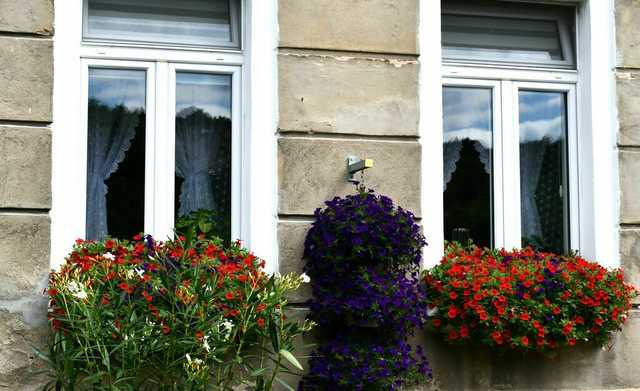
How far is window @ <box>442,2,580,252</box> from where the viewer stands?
6.93 meters

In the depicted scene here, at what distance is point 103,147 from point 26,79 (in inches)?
28.2

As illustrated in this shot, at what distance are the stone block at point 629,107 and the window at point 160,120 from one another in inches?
112

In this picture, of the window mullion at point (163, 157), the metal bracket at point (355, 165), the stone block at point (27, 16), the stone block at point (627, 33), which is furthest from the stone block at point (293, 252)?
the stone block at point (627, 33)

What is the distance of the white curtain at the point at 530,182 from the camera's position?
7.02 metres

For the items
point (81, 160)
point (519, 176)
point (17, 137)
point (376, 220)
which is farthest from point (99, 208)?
point (519, 176)

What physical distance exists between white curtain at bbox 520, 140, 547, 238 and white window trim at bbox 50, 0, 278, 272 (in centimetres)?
203

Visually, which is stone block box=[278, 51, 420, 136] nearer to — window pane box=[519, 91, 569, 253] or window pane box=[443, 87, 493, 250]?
window pane box=[443, 87, 493, 250]

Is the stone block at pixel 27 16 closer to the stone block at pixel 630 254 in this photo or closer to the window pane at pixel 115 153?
the window pane at pixel 115 153

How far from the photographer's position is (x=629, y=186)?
6820 mm

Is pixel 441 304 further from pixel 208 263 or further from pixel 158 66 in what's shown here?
pixel 158 66

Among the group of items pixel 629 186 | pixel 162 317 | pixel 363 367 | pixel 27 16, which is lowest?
pixel 363 367

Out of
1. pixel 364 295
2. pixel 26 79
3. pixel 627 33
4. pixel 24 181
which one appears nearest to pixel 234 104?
pixel 26 79

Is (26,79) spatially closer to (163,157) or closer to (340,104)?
(163,157)

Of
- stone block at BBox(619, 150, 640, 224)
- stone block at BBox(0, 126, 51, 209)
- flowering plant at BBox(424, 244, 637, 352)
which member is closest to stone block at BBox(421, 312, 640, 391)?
flowering plant at BBox(424, 244, 637, 352)
